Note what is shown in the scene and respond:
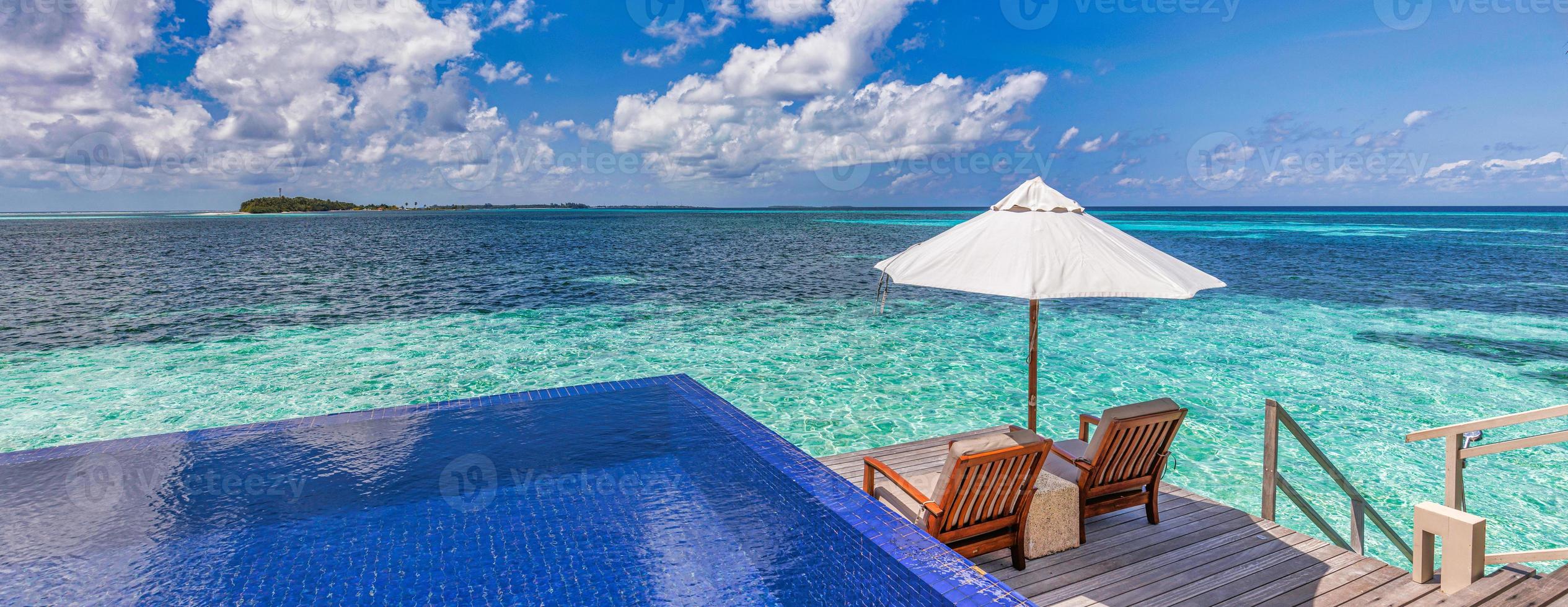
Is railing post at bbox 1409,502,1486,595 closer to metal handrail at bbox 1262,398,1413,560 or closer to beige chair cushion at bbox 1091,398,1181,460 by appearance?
metal handrail at bbox 1262,398,1413,560

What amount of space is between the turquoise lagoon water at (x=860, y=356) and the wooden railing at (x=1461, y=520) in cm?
296

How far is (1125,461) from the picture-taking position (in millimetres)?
4324

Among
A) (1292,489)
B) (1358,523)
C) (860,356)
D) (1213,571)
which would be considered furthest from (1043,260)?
(860,356)

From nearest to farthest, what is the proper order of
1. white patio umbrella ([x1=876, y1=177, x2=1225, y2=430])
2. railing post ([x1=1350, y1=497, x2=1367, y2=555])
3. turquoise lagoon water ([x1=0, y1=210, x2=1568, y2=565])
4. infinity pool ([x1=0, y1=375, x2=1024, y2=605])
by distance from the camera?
white patio umbrella ([x1=876, y1=177, x2=1225, y2=430]) → infinity pool ([x1=0, y1=375, x2=1024, y2=605]) → railing post ([x1=1350, y1=497, x2=1367, y2=555]) → turquoise lagoon water ([x1=0, y1=210, x2=1568, y2=565])

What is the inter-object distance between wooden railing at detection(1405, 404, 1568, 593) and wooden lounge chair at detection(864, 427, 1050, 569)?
184 cm

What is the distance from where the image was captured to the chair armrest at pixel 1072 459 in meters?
4.20

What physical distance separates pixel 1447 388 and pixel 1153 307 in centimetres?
792

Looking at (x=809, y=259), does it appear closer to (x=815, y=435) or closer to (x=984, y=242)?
(x=815, y=435)

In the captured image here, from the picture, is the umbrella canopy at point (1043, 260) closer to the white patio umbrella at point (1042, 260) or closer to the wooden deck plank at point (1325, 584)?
the white patio umbrella at point (1042, 260)

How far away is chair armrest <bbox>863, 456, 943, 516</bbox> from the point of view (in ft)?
12.5

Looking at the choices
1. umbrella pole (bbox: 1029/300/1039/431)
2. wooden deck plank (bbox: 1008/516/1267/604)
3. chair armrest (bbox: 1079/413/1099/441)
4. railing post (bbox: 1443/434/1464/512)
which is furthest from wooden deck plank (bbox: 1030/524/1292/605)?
umbrella pole (bbox: 1029/300/1039/431)

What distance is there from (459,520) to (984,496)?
3.72m

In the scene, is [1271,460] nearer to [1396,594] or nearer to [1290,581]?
[1290,581]

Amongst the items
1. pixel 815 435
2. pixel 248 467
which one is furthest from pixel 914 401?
pixel 248 467
